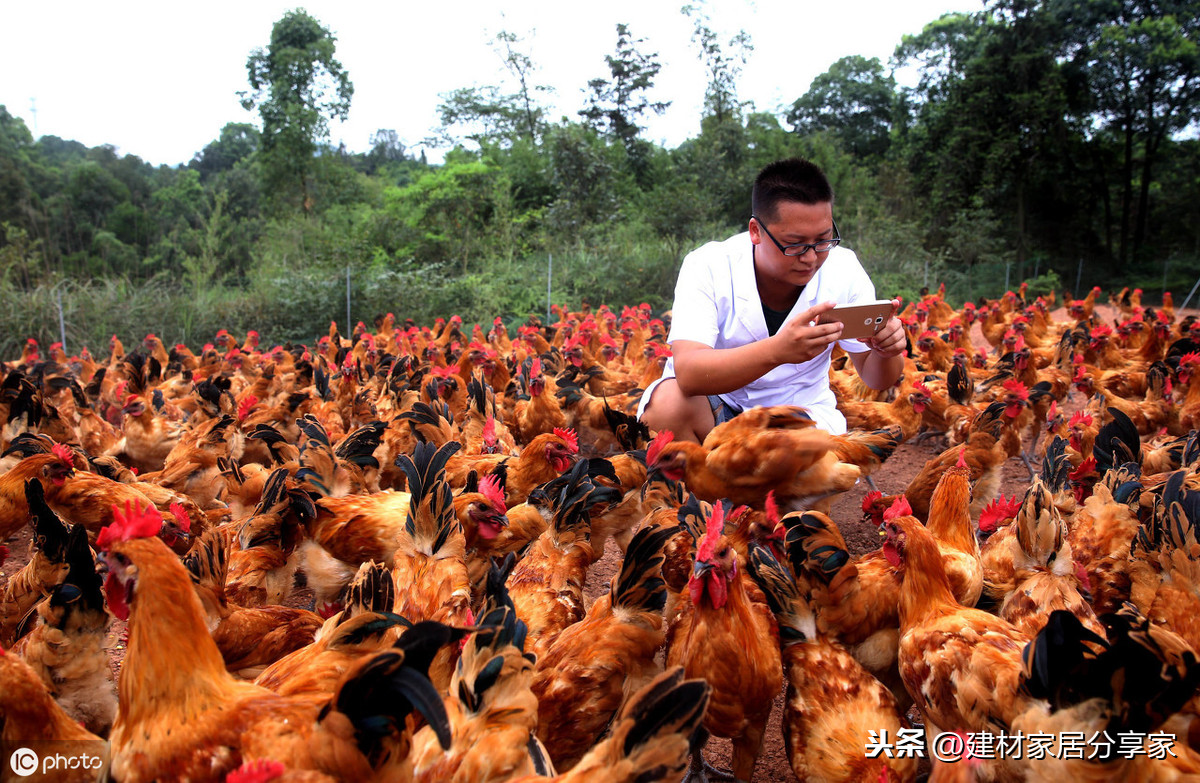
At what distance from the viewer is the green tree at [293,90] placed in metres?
21.5

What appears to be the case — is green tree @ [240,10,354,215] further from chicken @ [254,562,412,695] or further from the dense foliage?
chicken @ [254,562,412,695]

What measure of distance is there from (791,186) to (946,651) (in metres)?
2.16

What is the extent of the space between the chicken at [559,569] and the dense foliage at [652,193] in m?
12.9

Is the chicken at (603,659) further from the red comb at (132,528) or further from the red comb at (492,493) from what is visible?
the red comb at (132,528)

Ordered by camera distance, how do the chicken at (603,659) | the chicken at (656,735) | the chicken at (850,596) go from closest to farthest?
the chicken at (656,735), the chicken at (603,659), the chicken at (850,596)

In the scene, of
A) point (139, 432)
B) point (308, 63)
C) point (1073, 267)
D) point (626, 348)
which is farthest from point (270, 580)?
point (1073, 267)

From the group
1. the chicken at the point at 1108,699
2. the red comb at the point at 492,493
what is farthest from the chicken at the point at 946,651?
the red comb at the point at 492,493

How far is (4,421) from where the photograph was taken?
5.75 m

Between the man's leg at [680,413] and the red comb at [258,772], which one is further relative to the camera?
the man's leg at [680,413]

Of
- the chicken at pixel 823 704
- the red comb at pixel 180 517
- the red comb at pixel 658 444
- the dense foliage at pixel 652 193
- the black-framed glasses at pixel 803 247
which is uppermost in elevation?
the dense foliage at pixel 652 193

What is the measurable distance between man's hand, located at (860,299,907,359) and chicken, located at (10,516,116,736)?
355cm

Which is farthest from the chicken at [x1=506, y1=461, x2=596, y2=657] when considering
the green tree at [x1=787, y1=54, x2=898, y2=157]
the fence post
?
the green tree at [x1=787, y1=54, x2=898, y2=157]

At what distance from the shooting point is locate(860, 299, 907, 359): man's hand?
10.7 feet

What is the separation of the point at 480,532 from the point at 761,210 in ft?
7.56
